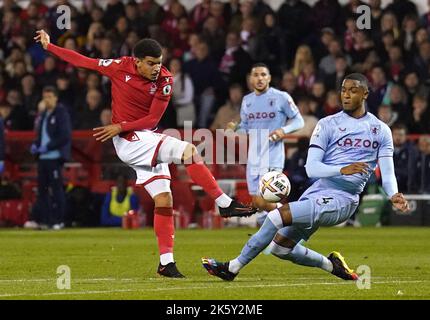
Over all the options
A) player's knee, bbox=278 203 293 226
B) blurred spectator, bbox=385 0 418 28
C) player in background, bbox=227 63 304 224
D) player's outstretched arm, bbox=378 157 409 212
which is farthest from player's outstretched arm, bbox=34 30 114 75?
blurred spectator, bbox=385 0 418 28

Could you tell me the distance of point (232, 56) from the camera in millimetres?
26328

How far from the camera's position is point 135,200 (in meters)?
24.1

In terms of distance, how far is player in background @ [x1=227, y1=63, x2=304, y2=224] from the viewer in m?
17.9

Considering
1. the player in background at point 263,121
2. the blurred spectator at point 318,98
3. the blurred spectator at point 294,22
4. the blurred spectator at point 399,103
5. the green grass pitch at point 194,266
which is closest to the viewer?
the green grass pitch at point 194,266

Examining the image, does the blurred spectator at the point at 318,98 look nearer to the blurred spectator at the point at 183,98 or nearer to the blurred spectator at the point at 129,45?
the blurred spectator at the point at 183,98

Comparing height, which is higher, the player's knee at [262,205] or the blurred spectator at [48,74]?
the blurred spectator at [48,74]

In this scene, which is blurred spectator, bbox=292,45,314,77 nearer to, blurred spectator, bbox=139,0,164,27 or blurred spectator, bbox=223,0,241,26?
blurred spectator, bbox=223,0,241,26

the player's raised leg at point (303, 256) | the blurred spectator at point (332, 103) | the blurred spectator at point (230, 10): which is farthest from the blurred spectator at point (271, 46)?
the player's raised leg at point (303, 256)

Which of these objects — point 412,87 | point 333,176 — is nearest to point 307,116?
point 412,87

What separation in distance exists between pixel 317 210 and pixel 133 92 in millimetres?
2574

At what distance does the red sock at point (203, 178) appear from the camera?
13000 millimetres

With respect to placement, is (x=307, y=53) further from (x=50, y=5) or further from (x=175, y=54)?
(x=50, y=5)
